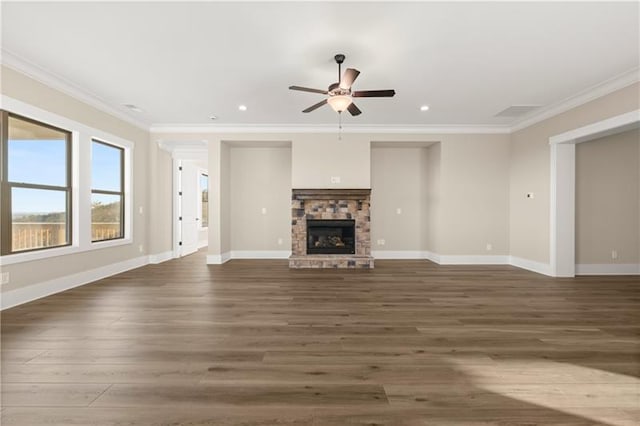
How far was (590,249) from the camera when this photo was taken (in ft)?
16.9

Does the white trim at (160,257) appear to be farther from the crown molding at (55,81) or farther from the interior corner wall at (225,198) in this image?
the crown molding at (55,81)

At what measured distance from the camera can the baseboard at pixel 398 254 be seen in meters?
6.62

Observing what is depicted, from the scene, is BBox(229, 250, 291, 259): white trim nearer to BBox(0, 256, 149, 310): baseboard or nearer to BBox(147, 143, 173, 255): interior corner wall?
BBox(147, 143, 173, 255): interior corner wall

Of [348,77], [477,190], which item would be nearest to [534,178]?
[477,190]

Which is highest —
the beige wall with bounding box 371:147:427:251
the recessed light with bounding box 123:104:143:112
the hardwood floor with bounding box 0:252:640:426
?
the recessed light with bounding box 123:104:143:112

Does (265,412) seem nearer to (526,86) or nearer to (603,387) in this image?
(603,387)

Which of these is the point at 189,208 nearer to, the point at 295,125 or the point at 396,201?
the point at 295,125

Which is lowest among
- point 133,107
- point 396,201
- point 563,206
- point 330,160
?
point 563,206

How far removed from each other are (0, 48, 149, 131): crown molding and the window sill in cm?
212

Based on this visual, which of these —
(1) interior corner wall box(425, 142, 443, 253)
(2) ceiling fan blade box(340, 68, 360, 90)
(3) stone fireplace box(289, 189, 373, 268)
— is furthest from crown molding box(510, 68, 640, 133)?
(2) ceiling fan blade box(340, 68, 360, 90)

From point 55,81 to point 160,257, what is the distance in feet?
11.8

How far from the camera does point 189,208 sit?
7.35 metres

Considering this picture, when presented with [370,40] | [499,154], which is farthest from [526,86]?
[370,40]

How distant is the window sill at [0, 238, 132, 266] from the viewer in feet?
10.8
